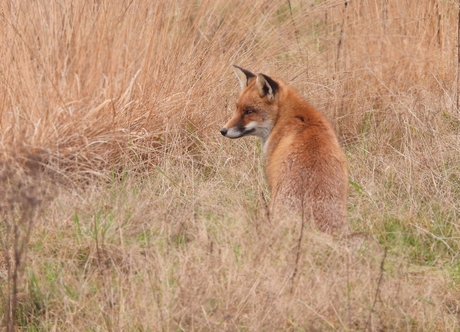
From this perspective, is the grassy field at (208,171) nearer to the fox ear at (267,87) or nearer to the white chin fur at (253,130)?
the white chin fur at (253,130)

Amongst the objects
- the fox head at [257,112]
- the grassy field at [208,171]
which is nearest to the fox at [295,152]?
the fox head at [257,112]

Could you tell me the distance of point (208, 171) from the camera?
689 centimetres

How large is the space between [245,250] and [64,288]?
39.4 inches

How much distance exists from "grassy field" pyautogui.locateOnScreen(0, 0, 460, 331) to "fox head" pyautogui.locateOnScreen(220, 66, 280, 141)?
0.35 meters

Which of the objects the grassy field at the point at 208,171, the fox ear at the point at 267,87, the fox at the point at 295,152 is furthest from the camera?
the fox ear at the point at 267,87

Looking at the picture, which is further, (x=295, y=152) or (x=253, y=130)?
(x=253, y=130)

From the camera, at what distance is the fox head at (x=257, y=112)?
6512 millimetres

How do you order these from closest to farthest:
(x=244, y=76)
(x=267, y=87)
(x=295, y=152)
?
(x=295, y=152) < (x=267, y=87) < (x=244, y=76)

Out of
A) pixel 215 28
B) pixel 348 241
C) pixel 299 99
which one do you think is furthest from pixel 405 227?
pixel 215 28

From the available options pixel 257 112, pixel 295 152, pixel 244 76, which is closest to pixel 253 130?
pixel 257 112

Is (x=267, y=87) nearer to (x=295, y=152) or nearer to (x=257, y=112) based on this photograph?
(x=257, y=112)

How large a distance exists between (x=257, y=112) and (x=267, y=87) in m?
0.21

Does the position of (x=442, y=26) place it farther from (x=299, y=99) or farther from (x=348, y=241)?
(x=348, y=241)

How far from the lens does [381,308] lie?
4.21 meters
